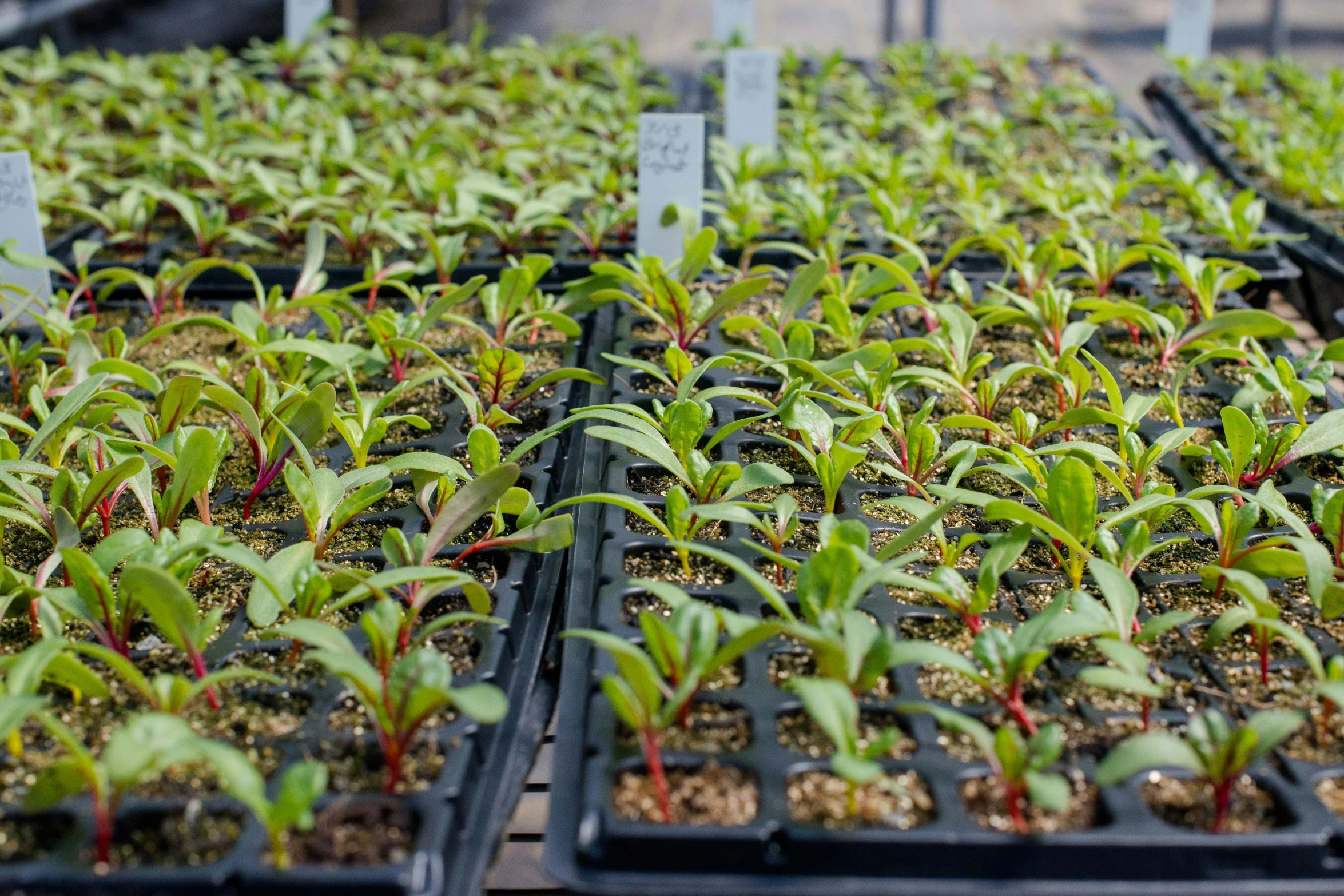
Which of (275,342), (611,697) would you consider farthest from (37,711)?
(275,342)

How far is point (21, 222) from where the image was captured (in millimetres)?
1580

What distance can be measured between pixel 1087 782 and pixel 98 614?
0.82m

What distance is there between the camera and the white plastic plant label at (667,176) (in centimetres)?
166

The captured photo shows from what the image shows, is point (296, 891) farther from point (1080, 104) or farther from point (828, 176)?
point (1080, 104)

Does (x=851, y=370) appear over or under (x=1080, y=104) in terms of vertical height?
under

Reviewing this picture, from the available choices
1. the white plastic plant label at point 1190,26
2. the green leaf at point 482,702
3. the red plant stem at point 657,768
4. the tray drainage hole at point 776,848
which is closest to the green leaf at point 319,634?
the green leaf at point 482,702

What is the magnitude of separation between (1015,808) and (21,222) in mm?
1580

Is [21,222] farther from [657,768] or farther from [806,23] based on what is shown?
[806,23]

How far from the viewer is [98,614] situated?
2.97ft

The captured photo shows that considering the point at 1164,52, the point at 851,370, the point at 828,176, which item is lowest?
the point at 851,370

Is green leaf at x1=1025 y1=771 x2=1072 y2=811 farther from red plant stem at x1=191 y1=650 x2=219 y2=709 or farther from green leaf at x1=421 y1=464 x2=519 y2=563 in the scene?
red plant stem at x1=191 y1=650 x2=219 y2=709

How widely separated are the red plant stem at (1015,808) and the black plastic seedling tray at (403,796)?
373 millimetres

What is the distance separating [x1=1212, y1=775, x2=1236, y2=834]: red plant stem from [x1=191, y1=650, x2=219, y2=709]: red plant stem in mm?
768

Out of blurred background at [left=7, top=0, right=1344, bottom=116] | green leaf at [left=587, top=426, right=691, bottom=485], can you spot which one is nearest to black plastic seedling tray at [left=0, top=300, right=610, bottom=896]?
green leaf at [left=587, top=426, right=691, bottom=485]
